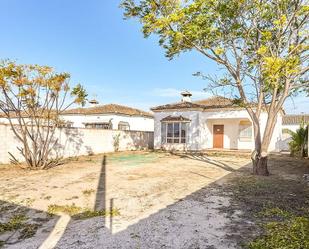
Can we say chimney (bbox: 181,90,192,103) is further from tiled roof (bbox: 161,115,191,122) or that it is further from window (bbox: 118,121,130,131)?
window (bbox: 118,121,130,131)

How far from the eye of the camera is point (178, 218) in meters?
6.24

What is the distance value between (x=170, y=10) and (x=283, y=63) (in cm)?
560

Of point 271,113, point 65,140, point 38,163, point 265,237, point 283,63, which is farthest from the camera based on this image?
→ point 65,140

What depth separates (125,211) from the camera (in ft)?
22.6

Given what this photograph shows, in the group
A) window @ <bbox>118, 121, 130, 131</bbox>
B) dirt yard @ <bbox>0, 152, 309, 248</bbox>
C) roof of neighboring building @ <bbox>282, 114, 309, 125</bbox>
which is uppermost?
roof of neighboring building @ <bbox>282, 114, 309, 125</bbox>

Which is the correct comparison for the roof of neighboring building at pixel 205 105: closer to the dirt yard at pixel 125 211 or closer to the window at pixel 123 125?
the window at pixel 123 125

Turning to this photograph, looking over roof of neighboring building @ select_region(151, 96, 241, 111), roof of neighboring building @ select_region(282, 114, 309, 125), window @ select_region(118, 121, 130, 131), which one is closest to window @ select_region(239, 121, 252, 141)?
roof of neighboring building @ select_region(151, 96, 241, 111)

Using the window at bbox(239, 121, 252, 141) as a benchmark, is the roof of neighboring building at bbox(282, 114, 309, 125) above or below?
above

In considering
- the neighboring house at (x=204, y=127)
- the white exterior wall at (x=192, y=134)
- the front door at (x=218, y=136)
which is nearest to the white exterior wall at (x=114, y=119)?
the neighboring house at (x=204, y=127)

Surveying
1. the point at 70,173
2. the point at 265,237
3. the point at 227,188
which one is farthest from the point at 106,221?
the point at 70,173

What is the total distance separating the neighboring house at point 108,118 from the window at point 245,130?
11.7m

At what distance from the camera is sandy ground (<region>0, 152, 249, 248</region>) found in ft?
16.8

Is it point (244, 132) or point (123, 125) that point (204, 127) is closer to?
point (244, 132)

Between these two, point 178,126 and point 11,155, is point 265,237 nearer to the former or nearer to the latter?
point 11,155
